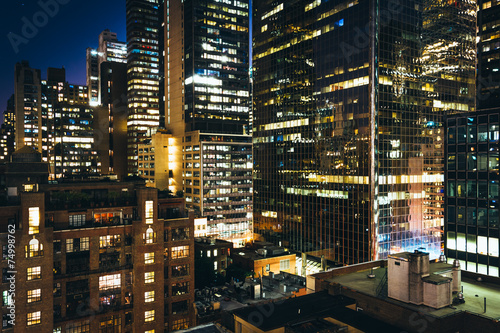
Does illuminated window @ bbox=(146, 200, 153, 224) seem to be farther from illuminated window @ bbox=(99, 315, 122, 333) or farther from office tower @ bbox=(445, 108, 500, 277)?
office tower @ bbox=(445, 108, 500, 277)

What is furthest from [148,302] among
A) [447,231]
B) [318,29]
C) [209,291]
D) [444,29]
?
[444,29]

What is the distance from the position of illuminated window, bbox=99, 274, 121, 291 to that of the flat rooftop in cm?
3164

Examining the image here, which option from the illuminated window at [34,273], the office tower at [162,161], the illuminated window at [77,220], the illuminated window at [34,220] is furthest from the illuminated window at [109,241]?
the office tower at [162,161]

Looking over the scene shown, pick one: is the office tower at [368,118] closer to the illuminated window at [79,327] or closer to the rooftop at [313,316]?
the rooftop at [313,316]

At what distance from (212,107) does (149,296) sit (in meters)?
116

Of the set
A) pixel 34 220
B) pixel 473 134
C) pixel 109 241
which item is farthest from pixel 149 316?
pixel 473 134

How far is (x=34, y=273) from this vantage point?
1906 inches

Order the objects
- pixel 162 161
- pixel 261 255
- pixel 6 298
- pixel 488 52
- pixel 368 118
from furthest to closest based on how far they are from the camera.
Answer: pixel 162 161 → pixel 488 52 → pixel 368 118 → pixel 261 255 → pixel 6 298

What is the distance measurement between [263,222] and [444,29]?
81233 mm

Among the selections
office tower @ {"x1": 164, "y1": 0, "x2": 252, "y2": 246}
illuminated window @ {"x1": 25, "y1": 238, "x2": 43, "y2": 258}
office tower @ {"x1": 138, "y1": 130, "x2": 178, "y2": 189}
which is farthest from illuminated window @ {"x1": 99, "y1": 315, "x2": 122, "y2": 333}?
office tower @ {"x1": 138, "y1": 130, "x2": 178, "y2": 189}

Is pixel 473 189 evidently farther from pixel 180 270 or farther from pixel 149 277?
pixel 149 277

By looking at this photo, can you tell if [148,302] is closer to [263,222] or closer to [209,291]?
[209,291]

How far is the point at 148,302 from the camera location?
55.8m

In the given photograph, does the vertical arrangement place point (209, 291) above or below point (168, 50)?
below
